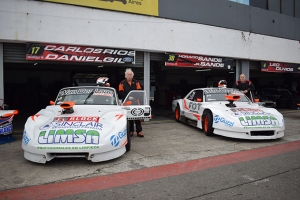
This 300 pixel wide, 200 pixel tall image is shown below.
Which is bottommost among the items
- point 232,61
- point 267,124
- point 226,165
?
point 226,165

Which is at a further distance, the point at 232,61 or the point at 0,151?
the point at 232,61

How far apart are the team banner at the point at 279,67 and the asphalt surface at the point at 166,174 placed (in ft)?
27.9

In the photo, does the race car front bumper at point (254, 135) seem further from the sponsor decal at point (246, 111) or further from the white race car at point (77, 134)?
the white race car at point (77, 134)

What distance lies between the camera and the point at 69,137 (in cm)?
393

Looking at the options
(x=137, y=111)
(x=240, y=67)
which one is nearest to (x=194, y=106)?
(x=137, y=111)

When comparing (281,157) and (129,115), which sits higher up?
(129,115)

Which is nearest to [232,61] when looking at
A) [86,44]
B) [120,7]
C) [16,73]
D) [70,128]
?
[120,7]

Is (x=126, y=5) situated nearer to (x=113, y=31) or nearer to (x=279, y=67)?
(x=113, y=31)

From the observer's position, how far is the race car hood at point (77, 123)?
4.03 meters

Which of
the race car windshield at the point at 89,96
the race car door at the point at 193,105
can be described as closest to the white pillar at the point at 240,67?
the race car door at the point at 193,105

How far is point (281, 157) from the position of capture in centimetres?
464

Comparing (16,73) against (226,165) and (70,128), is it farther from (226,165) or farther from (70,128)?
(226,165)

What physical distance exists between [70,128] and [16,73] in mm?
17271

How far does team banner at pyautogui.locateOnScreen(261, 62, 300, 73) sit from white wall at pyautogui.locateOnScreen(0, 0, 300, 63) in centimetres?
87
